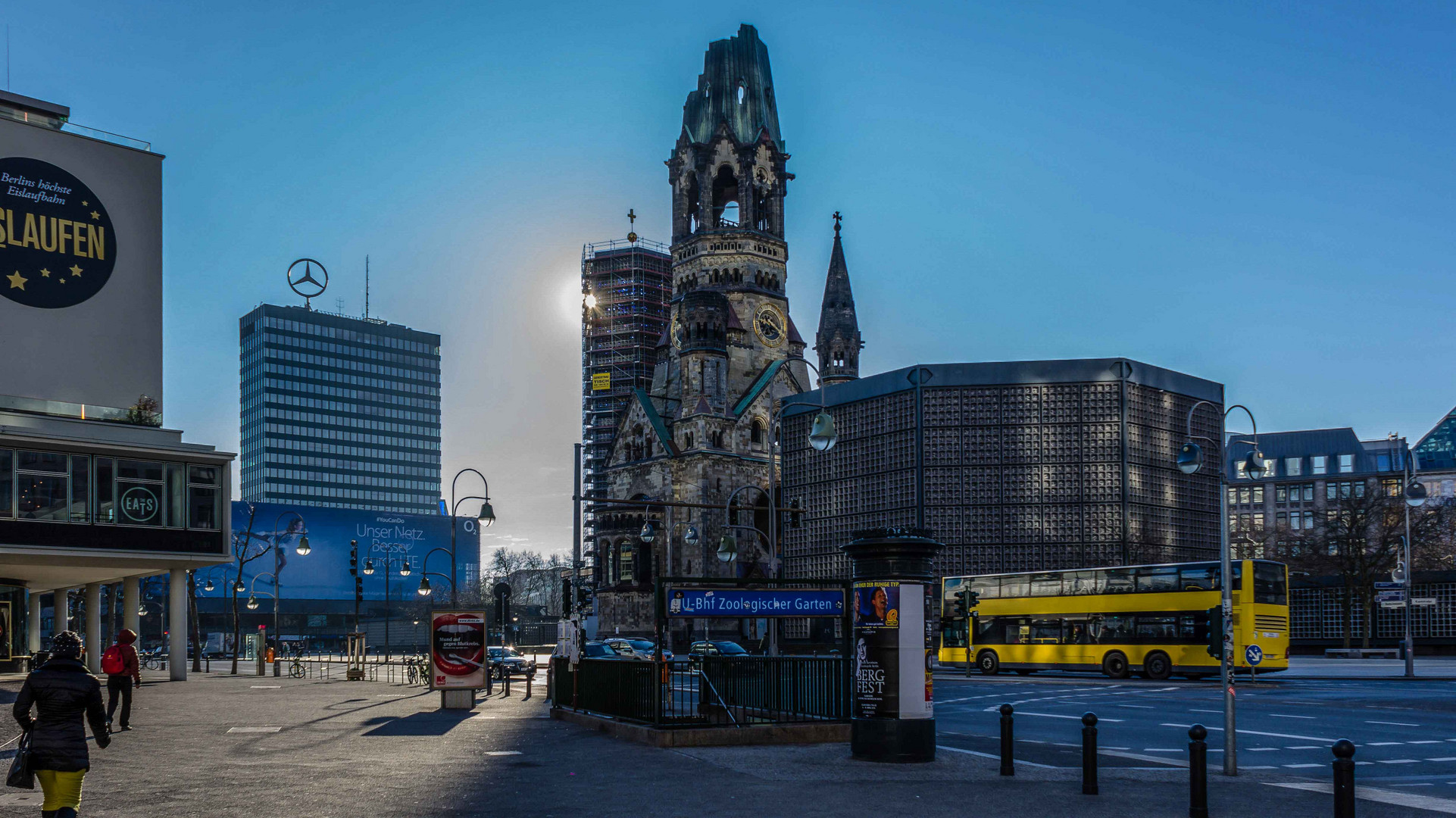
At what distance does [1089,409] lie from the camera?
237 ft

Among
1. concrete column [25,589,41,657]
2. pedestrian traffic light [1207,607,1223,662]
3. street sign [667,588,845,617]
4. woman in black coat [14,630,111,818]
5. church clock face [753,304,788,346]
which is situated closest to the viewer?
woman in black coat [14,630,111,818]

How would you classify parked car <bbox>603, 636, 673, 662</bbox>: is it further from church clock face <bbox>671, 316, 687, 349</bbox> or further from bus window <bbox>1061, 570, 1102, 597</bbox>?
church clock face <bbox>671, 316, 687, 349</bbox>

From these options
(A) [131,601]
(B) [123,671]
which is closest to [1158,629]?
(B) [123,671]

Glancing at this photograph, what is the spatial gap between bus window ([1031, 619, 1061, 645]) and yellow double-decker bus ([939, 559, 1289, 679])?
0.09 ft

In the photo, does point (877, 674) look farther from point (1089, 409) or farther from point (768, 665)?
point (1089, 409)

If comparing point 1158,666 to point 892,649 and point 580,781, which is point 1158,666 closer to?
point 892,649

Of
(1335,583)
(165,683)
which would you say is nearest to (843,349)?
(1335,583)

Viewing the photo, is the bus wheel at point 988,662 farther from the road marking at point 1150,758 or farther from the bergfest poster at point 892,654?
the bergfest poster at point 892,654

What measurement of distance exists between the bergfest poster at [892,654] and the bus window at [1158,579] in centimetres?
2660

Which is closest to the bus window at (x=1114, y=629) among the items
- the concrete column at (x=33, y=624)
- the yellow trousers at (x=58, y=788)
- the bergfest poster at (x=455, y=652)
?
the bergfest poster at (x=455, y=652)

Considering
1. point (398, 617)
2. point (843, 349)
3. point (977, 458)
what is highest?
point (843, 349)

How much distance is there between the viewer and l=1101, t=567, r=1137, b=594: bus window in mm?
42656

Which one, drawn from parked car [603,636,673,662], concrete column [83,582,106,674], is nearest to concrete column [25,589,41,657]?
concrete column [83,582,106,674]

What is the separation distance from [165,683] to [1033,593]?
30791mm
